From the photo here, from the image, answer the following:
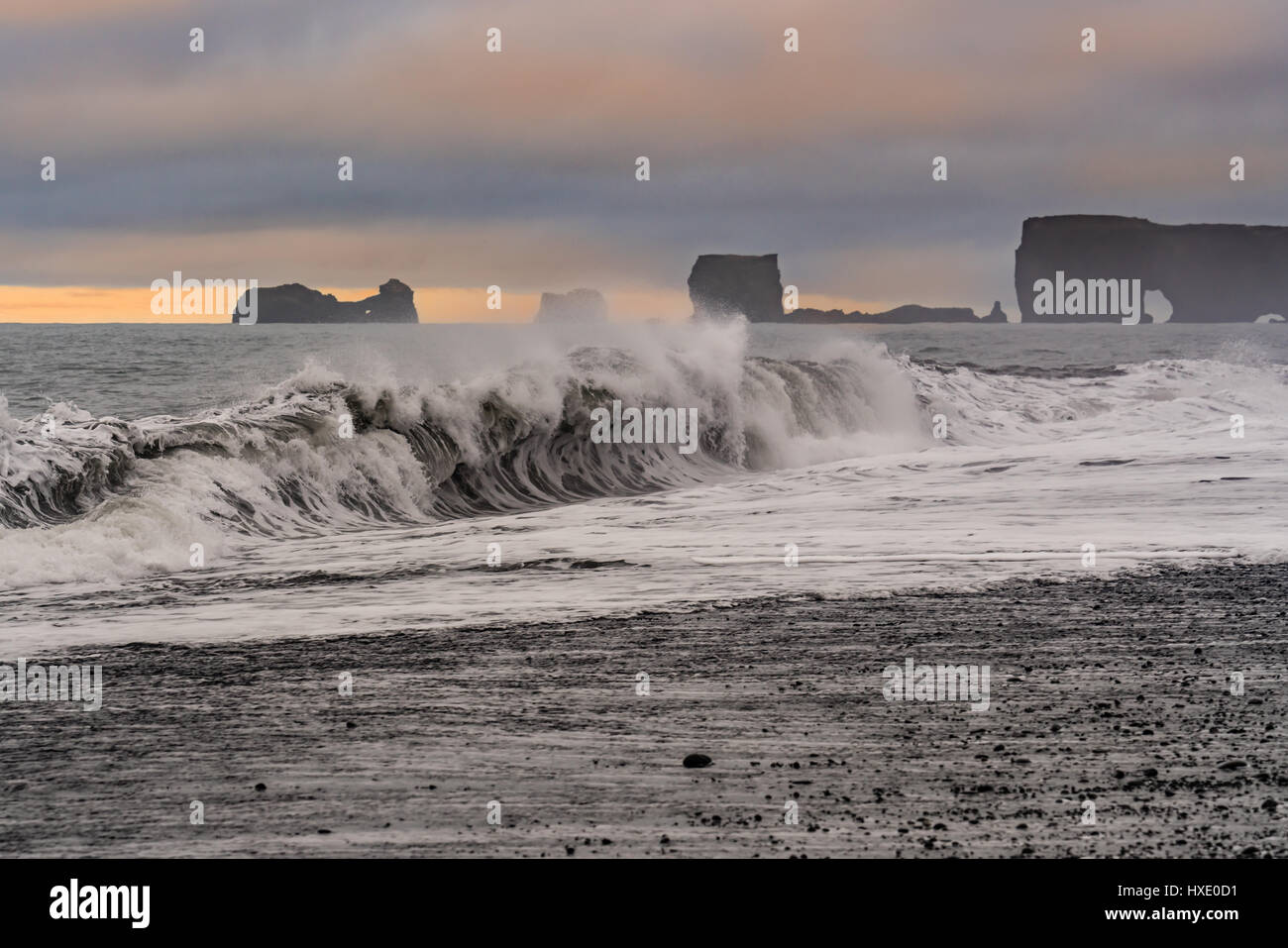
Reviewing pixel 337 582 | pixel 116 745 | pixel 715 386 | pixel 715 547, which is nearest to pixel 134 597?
pixel 337 582

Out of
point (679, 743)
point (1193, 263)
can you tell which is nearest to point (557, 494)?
point (679, 743)

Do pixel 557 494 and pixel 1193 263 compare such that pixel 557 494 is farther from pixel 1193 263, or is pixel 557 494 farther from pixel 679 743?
pixel 1193 263

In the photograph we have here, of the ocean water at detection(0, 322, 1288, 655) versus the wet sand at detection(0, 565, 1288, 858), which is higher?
the ocean water at detection(0, 322, 1288, 655)

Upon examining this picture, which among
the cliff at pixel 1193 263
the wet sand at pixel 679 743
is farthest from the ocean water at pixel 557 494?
the cliff at pixel 1193 263

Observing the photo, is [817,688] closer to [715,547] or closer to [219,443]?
[715,547]

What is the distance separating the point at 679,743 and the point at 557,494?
11.4m

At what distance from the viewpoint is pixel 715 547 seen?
10.9m

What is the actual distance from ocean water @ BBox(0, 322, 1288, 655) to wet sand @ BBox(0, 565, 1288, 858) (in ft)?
3.59

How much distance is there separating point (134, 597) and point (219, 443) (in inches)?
209

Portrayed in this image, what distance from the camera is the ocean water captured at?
9.09 meters

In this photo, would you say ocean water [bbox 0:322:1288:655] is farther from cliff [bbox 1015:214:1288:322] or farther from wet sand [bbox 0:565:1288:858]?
cliff [bbox 1015:214:1288:322]

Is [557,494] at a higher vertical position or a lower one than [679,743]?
higher

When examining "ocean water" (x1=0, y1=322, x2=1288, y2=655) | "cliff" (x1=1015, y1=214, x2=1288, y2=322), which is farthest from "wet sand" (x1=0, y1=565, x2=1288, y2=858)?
"cliff" (x1=1015, y1=214, x2=1288, y2=322)

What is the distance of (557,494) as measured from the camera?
16781 mm
